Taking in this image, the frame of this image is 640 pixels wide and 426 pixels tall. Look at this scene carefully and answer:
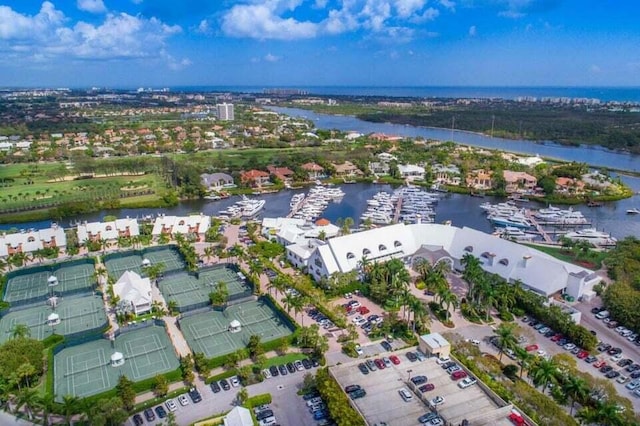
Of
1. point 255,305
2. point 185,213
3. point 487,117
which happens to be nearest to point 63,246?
point 185,213

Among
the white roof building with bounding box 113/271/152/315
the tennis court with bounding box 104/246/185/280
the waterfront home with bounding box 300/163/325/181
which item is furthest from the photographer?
the waterfront home with bounding box 300/163/325/181

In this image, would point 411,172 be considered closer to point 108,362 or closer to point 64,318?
point 64,318

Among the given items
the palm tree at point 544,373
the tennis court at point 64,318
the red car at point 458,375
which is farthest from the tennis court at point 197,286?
the palm tree at point 544,373

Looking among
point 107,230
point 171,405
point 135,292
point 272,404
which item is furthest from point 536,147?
point 171,405

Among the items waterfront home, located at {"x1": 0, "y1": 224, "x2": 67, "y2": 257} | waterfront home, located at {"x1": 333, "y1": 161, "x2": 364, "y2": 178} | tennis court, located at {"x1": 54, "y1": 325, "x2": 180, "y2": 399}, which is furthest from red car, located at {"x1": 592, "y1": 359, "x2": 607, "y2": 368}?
waterfront home, located at {"x1": 333, "y1": 161, "x2": 364, "y2": 178}

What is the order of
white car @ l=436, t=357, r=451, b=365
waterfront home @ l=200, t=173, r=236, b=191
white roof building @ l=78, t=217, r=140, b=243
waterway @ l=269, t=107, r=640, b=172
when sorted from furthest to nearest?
waterway @ l=269, t=107, r=640, b=172 → waterfront home @ l=200, t=173, r=236, b=191 → white roof building @ l=78, t=217, r=140, b=243 → white car @ l=436, t=357, r=451, b=365

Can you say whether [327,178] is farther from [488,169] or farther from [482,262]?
[482,262]

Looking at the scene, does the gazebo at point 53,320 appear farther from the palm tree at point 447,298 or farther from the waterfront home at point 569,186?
the waterfront home at point 569,186

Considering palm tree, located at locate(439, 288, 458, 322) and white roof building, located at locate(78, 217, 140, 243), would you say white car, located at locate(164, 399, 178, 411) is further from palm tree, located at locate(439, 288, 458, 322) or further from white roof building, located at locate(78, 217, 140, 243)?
white roof building, located at locate(78, 217, 140, 243)

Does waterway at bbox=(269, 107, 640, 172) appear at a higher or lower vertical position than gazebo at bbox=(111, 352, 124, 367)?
higher
